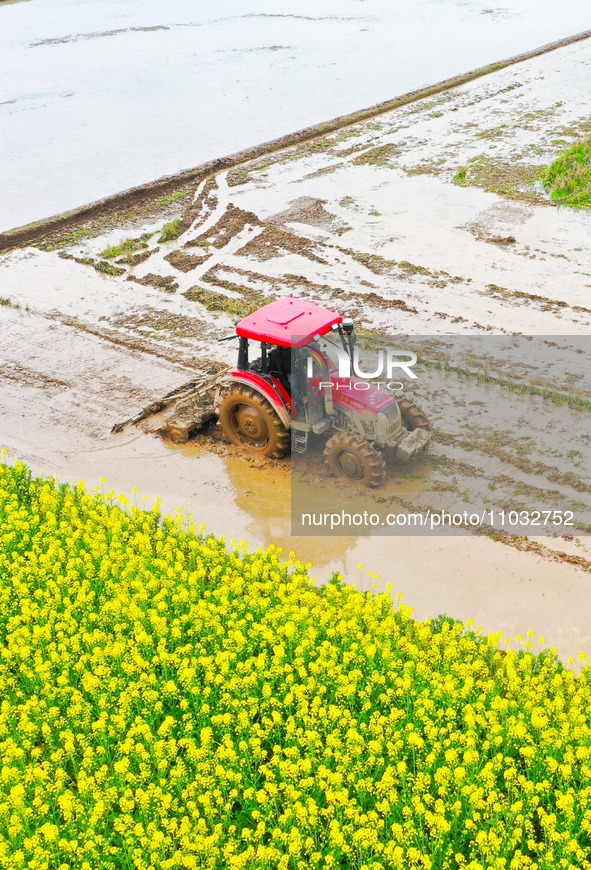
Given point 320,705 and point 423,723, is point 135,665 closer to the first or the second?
point 320,705

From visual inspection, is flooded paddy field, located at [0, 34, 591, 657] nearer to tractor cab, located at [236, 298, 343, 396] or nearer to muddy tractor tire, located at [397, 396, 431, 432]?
muddy tractor tire, located at [397, 396, 431, 432]

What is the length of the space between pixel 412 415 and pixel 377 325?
4146mm

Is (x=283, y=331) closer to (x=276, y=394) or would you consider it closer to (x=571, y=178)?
(x=276, y=394)

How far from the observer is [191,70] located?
33031 millimetres

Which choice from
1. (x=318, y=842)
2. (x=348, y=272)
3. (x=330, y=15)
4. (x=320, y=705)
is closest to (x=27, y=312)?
(x=348, y=272)

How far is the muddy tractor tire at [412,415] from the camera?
11.8m

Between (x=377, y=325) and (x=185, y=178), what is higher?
(x=185, y=178)

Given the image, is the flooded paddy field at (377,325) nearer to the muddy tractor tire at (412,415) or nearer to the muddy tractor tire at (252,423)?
the muddy tractor tire at (252,423)

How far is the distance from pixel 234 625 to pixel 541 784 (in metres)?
3.33

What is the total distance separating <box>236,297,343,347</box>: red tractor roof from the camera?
11031mm

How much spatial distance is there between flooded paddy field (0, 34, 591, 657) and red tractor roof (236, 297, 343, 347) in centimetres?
185

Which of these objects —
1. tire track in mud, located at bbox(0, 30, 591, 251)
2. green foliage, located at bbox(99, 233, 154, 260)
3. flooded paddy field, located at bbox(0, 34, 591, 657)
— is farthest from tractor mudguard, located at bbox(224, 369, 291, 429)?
tire track in mud, located at bbox(0, 30, 591, 251)

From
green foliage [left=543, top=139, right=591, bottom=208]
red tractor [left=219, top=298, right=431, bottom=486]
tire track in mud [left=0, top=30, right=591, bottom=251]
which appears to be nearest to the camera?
red tractor [left=219, top=298, right=431, bottom=486]

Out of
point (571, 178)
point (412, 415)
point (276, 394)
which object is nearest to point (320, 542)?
point (276, 394)
